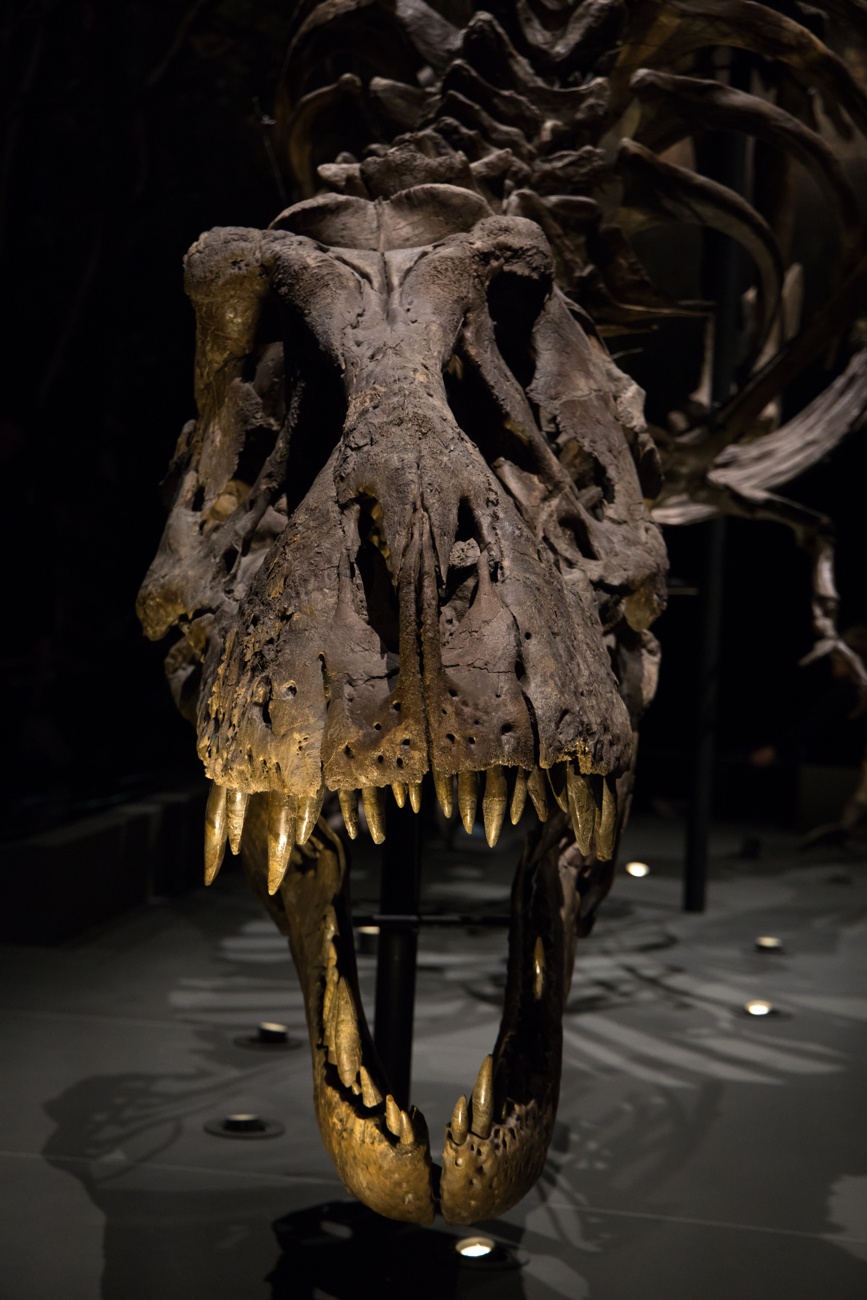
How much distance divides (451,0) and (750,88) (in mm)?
1883

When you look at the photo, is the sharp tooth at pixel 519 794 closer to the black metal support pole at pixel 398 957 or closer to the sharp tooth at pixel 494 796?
the sharp tooth at pixel 494 796

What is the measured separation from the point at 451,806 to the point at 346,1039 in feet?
2.39

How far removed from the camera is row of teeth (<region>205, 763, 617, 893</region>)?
1828 millimetres

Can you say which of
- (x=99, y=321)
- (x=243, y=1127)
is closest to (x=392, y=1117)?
(x=243, y=1127)

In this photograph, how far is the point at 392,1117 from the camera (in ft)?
6.98

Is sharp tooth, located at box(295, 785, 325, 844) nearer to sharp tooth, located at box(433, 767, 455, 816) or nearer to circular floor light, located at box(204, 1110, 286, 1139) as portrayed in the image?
sharp tooth, located at box(433, 767, 455, 816)

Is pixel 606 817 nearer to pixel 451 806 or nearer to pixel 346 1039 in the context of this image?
pixel 451 806

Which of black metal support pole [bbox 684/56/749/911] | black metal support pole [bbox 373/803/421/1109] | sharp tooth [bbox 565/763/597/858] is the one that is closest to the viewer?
sharp tooth [bbox 565/763/597/858]

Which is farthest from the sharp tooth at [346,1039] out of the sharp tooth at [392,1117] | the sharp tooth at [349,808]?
the sharp tooth at [349,808]

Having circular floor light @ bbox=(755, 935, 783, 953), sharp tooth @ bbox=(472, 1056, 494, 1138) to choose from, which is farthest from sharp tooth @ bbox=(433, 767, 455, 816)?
circular floor light @ bbox=(755, 935, 783, 953)

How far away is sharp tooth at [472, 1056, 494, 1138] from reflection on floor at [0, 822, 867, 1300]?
83cm

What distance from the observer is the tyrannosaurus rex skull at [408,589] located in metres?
1.86

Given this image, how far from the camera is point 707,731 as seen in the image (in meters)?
6.43

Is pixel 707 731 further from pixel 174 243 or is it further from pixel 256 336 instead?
pixel 256 336
